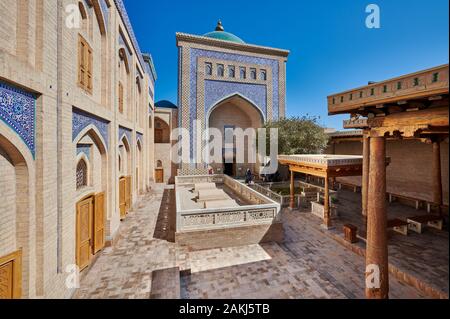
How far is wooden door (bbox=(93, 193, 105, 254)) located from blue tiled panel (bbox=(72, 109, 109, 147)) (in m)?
1.59

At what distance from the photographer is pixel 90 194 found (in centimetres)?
507

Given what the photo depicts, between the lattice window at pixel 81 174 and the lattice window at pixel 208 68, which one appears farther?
the lattice window at pixel 208 68

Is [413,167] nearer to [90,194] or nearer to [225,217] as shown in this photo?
[225,217]

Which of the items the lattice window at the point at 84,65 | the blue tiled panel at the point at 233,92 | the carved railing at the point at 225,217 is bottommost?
the carved railing at the point at 225,217

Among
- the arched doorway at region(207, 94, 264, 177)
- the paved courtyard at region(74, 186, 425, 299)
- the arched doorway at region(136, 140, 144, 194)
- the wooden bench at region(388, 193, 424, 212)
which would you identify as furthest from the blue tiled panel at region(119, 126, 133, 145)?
the wooden bench at region(388, 193, 424, 212)

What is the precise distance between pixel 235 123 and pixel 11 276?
1743 cm

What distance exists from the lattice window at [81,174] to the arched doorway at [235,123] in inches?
526

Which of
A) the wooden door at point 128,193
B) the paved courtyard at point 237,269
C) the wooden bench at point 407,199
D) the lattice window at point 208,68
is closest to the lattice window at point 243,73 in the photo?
the lattice window at point 208,68

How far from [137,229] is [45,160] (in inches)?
172

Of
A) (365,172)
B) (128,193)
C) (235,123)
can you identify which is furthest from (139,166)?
(235,123)

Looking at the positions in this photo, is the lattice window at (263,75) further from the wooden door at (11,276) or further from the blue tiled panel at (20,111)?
the wooden door at (11,276)

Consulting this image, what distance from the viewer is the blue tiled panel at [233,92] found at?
16484 millimetres

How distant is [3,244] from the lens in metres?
2.73
